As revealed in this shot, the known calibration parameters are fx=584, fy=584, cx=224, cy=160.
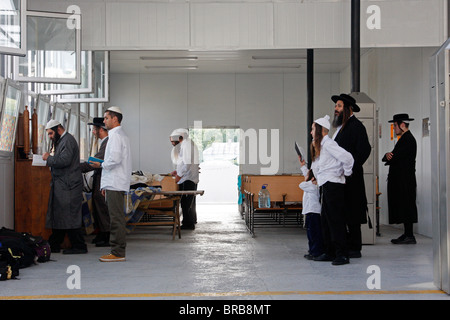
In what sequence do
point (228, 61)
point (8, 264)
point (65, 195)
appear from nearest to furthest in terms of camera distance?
point (8, 264)
point (65, 195)
point (228, 61)

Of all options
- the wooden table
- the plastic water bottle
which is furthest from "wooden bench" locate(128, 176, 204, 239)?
the plastic water bottle

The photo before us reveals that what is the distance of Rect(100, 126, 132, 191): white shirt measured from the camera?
20.4 feet

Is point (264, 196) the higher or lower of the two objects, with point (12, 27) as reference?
lower

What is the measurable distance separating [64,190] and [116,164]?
1.07 m

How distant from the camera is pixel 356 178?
629 cm

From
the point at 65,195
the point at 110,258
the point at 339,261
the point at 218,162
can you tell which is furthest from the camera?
the point at 218,162

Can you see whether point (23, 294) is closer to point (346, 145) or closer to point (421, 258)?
point (346, 145)

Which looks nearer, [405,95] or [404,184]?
[404,184]

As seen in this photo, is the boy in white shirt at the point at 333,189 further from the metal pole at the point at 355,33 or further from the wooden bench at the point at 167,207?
the wooden bench at the point at 167,207

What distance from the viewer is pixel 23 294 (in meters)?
4.52

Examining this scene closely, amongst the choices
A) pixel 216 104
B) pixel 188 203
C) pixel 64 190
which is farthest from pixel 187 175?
pixel 216 104

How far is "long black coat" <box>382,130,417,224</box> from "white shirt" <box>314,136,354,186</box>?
236 cm

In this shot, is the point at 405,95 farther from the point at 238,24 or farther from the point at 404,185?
the point at 238,24

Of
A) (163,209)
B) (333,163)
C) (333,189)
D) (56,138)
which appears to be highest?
(56,138)
